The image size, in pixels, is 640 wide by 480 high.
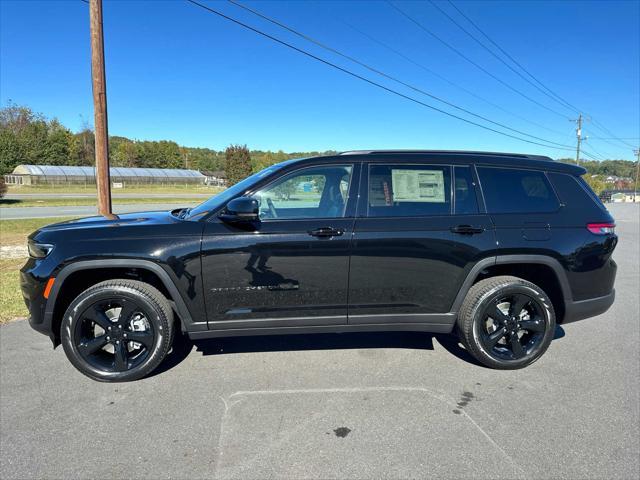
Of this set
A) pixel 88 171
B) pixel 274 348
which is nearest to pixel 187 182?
pixel 88 171

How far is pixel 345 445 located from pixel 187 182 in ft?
269

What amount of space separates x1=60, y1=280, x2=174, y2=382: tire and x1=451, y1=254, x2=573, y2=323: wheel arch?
8.07 feet

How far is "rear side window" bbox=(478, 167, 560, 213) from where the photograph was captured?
3591mm

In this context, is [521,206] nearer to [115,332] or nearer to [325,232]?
[325,232]

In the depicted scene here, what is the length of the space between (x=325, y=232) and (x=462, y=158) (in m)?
1.45

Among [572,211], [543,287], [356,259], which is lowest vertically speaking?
[543,287]

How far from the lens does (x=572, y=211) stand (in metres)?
3.63

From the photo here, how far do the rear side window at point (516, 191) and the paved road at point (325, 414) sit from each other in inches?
55.9

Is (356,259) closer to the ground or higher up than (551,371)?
higher up

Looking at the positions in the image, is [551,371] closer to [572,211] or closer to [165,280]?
[572,211]

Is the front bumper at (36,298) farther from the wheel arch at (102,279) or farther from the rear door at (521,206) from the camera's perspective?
the rear door at (521,206)

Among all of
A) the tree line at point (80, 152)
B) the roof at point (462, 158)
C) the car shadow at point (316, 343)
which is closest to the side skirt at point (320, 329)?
the car shadow at point (316, 343)

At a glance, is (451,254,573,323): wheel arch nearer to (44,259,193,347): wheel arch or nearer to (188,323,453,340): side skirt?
(188,323,453,340): side skirt

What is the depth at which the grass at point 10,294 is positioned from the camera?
4.90 metres
